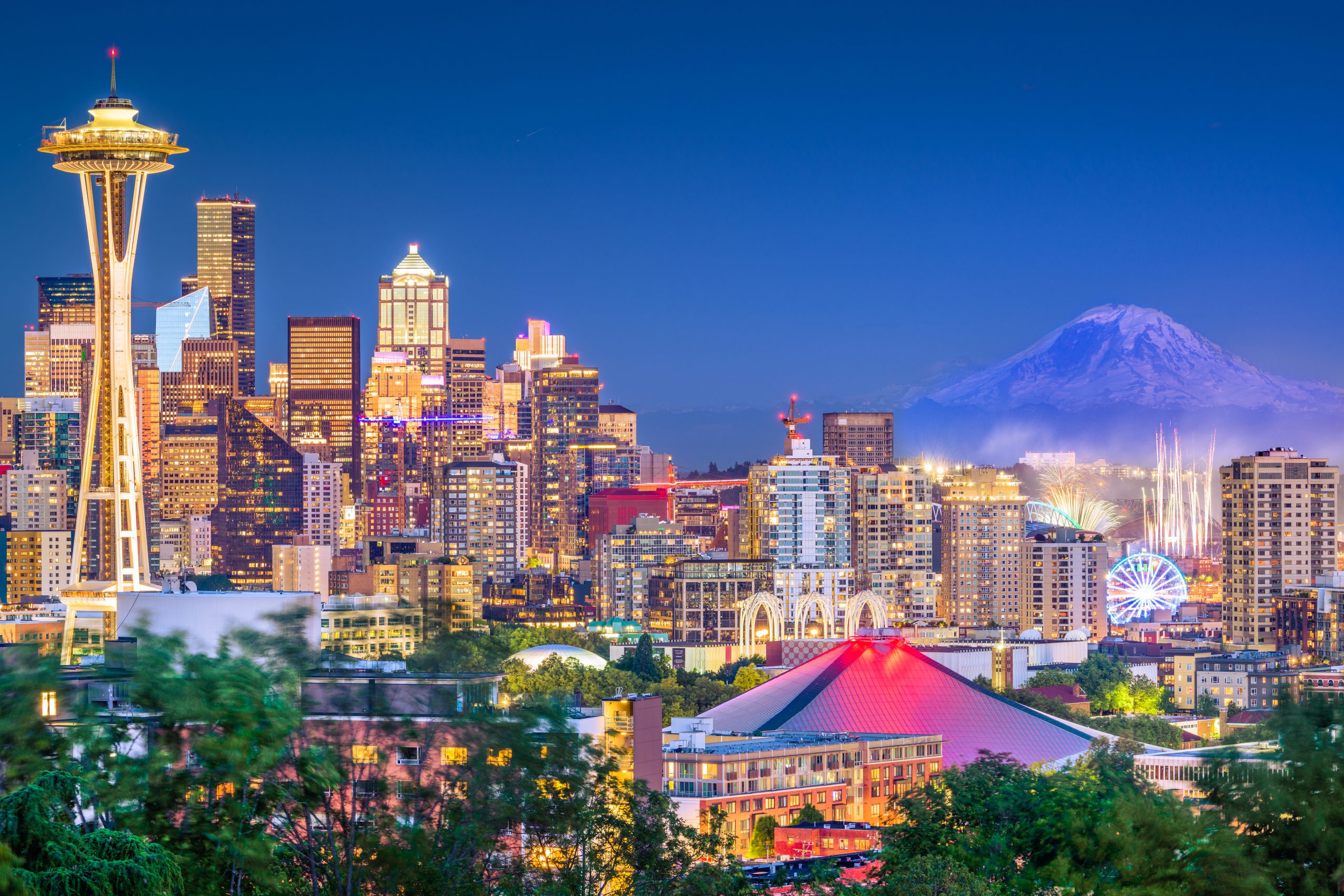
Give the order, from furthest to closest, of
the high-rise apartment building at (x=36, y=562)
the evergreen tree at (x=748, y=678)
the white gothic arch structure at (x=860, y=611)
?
the high-rise apartment building at (x=36, y=562), the white gothic arch structure at (x=860, y=611), the evergreen tree at (x=748, y=678)

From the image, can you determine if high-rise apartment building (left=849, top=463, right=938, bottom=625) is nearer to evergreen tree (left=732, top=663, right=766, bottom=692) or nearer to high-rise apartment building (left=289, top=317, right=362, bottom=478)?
evergreen tree (left=732, top=663, right=766, bottom=692)

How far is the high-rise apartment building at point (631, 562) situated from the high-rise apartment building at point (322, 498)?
38.2m

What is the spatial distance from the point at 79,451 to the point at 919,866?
400ft

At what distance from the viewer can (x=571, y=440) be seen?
7170 inches

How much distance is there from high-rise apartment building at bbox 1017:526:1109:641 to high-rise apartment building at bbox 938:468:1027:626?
151 cm

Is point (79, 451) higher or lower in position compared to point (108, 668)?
higher

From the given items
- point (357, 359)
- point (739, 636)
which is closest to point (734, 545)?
point (739, 636)

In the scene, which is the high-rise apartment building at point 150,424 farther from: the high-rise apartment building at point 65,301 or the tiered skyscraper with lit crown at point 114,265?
the tiered skyscraper with lit crown at point 114,265

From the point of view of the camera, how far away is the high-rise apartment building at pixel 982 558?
127125 millimetres

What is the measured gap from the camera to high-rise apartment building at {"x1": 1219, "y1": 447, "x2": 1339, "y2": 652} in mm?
112250

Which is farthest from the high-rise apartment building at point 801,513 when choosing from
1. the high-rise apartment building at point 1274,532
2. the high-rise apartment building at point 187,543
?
the high-rise apartment building at point 187,543

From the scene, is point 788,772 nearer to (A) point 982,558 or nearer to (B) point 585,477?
(A) point 982,558

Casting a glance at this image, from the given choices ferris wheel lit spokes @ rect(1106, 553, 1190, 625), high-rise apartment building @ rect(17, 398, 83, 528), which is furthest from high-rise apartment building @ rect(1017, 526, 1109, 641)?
high-rise apartment building @ rect(17, 398, 83, 528)

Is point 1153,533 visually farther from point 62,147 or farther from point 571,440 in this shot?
point 62,147
